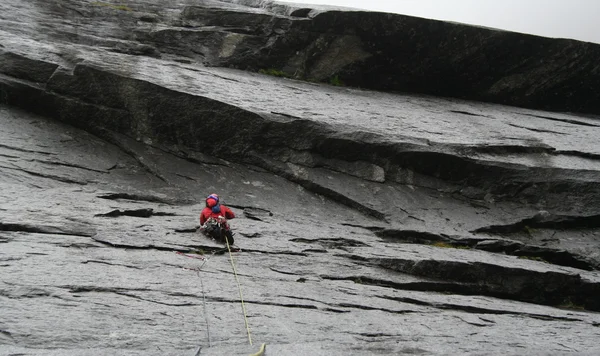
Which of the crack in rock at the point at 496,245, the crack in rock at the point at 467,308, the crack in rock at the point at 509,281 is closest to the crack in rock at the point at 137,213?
the crack in rock at the point at 509,281

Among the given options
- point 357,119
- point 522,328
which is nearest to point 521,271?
point 522,328

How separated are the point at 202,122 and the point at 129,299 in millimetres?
7938

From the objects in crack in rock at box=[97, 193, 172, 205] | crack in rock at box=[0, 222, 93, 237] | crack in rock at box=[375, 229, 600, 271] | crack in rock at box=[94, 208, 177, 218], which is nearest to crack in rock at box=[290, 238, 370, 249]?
crack in rock at box=[375, 229, 600, 271]

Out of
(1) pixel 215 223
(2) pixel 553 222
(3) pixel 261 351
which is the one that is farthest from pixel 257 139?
(3) pixel 261 351

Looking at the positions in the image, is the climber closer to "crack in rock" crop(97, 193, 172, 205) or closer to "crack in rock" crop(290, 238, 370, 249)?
"crack in rock" crop(290, 238, 370, 249)

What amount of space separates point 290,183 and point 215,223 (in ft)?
14.1

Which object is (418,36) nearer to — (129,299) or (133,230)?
(133,230)

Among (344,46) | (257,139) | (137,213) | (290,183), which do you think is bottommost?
(137,213)

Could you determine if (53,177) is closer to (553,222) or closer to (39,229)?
(39,229)

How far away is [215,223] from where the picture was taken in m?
11.6

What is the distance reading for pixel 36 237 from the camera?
10.1 m

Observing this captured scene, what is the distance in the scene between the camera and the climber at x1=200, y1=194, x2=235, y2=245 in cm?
1146

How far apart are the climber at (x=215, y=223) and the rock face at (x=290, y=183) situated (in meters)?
0.26

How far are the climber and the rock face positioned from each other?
264 millimetres
